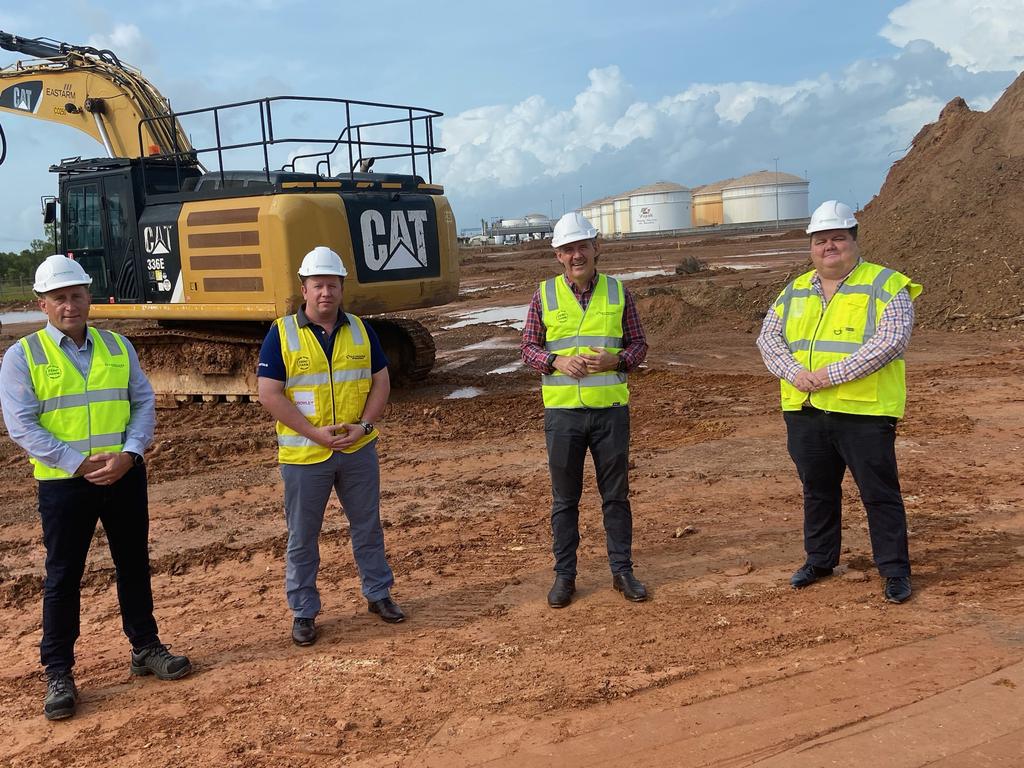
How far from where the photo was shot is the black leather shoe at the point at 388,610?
4941mm

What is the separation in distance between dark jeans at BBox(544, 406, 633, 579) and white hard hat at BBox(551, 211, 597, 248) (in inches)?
35.2

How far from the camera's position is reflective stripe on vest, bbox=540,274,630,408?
4863 mm

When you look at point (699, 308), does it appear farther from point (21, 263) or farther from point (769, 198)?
point (769, 198)

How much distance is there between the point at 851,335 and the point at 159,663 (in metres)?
3.74

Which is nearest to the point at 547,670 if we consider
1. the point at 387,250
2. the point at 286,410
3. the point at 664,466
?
the point at 286,410

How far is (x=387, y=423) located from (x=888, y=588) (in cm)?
672

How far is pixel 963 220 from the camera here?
1633cm

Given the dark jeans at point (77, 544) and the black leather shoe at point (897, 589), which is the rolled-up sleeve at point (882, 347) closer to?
the black leather shoe at point (897, 589)

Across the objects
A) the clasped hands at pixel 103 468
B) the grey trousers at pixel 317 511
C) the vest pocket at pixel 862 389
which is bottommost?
the grey trousers at pixel 317 511

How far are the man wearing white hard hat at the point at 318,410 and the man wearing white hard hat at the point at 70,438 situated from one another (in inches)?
25.8

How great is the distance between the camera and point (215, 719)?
4.02m

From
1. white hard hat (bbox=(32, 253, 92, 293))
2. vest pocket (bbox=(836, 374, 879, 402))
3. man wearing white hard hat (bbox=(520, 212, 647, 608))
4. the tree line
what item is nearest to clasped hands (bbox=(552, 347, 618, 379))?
man wearing white hard hat (bbox=(520, 212, 647, 608))

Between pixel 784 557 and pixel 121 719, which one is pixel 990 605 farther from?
pixel 121 719

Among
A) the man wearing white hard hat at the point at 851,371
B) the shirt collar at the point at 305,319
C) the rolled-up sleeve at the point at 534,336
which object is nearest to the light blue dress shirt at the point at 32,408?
the shirt collar at the point at 305,319
